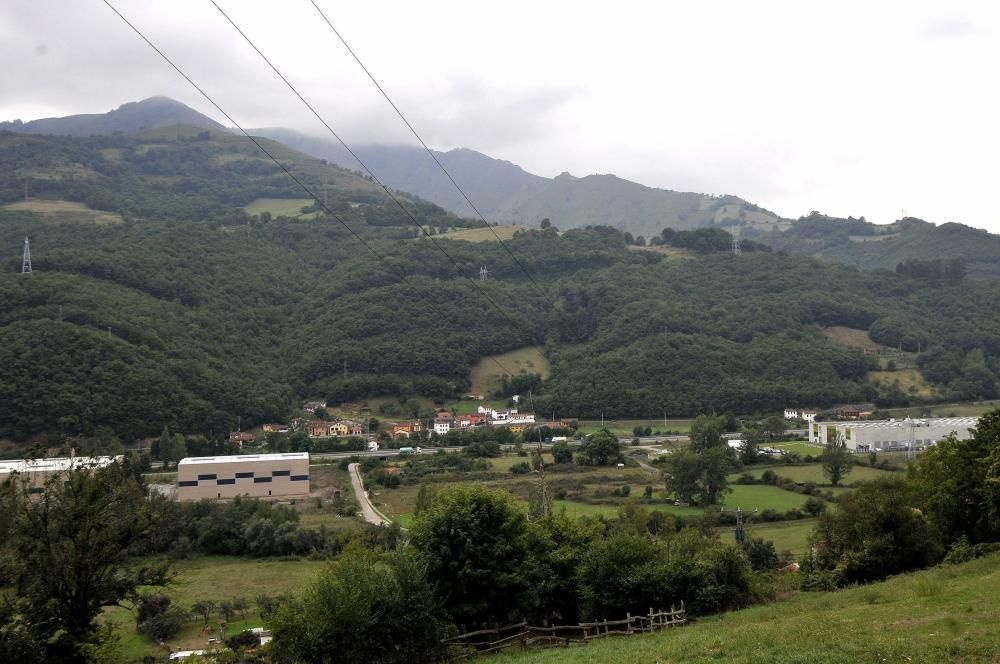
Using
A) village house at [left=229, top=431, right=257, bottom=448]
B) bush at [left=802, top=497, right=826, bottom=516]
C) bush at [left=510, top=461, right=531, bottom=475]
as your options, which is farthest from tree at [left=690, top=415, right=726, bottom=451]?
village house at [left=229, top=431, right=257, bottom=448]

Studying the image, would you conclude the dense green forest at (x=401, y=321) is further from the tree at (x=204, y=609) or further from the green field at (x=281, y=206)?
the tree at (x=204, y=609)

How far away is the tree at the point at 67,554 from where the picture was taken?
467 inches

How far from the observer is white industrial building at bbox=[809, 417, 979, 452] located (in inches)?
2149

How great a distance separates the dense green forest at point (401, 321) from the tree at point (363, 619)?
45.4 metres

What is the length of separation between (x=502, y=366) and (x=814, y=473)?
42.5 metres

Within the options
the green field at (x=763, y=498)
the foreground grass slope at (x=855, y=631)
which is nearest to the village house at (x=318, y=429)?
the green field at (x=763, y=498)

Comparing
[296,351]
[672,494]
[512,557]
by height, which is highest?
[296,351]

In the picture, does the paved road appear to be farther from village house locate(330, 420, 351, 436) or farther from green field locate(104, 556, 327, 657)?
village house locate(330, 420, 351, 436)

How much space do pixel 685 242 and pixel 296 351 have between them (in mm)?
65595

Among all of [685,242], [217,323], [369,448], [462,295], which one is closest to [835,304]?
[685,242]

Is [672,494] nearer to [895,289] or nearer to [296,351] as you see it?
[296,351]

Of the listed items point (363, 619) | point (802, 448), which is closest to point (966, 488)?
point (363, 619)

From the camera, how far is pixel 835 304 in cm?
9538

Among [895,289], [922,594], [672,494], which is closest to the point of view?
[922,594]
